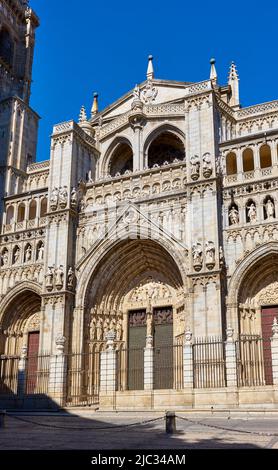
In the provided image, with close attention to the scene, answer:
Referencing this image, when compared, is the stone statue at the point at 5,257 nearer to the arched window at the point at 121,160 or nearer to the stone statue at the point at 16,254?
the stone statue at the point at 16,254

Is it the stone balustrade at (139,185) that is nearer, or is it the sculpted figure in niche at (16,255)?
the stone balustrade at (139,185)

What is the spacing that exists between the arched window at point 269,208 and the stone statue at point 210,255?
2.68 meters

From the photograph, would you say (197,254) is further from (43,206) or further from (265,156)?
(43,206)

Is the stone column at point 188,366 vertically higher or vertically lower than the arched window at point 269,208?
lower

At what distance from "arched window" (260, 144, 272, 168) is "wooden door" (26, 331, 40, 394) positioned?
47.6 feet

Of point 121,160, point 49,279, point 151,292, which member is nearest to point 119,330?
point 151,292

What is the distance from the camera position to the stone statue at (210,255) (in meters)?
22.2

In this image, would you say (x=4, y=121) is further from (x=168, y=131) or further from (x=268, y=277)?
(x=268, y=277)

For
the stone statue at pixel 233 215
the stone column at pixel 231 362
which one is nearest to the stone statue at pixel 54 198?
the stone statue at pixel 233 215

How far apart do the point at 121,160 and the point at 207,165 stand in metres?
8.94

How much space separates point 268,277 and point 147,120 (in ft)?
39.5

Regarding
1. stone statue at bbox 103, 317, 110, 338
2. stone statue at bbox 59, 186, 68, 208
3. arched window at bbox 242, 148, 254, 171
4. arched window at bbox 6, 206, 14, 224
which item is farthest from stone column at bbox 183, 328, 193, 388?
arched window at bbox 6, 206, 14, 224

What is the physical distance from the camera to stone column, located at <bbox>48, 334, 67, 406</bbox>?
21.9 m

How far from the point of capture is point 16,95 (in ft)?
111
